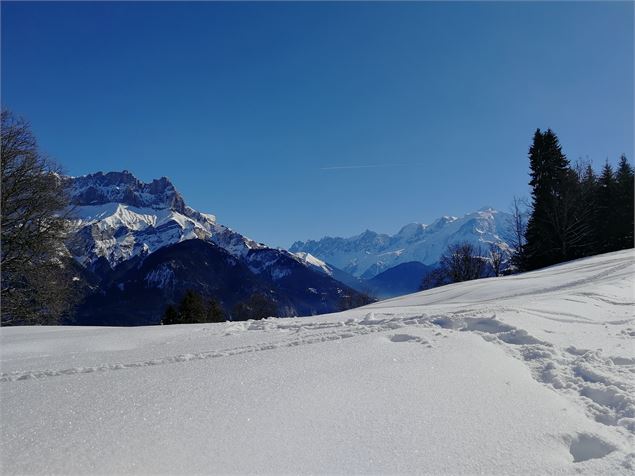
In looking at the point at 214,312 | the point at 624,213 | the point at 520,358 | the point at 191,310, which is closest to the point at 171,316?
the point at 191,310

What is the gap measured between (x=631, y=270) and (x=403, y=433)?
1593 cm

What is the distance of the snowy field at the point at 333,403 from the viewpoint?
111 inches

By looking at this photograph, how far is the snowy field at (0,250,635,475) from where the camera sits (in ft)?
9.29

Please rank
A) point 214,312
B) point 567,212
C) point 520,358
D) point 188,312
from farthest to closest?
point 214,312 → point 188,312 → point 567,212 → point 520,358

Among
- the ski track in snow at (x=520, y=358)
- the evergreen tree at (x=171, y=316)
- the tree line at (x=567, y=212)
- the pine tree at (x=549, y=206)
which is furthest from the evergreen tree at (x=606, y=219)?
the evergreen tree at (x=171, y=316)

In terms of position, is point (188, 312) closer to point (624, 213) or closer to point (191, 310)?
point (191, 310)

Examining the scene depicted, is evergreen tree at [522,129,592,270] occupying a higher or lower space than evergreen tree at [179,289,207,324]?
higher

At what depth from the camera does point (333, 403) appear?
12.0 ft

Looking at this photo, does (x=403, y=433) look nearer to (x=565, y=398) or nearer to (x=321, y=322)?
(x=565, y=398)

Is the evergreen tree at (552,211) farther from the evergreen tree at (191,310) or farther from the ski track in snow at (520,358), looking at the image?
the evergreen tree at (191,310)

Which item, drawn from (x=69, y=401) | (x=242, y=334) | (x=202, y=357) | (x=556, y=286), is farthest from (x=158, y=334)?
(x=556, y=286)

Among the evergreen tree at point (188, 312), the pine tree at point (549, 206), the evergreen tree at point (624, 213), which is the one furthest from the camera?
the evergreen tree at point (188, 312)

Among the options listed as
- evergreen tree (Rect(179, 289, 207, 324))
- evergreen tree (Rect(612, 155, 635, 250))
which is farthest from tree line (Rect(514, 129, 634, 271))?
evergreen tree (Rect(179, 289, 207, 324))

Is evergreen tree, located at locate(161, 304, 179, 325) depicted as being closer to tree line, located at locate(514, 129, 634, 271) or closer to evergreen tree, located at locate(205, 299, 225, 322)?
evergreen tree, located at locate(205, 299, 225, 322)
